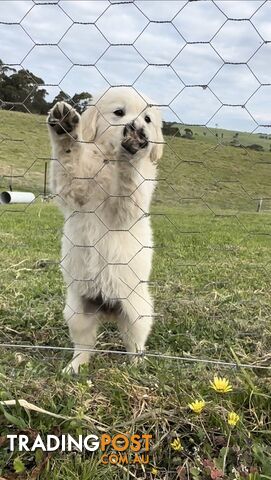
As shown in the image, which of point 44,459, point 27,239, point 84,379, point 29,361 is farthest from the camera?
point 27,239

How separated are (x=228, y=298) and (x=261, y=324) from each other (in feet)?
1.29

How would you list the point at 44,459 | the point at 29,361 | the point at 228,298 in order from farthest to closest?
the point at 228,298 → the point at 29,361 → the point at 44,459

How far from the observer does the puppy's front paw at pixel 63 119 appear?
5.69 feet

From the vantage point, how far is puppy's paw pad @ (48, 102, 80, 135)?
1733mm

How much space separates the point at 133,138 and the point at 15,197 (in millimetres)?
3963

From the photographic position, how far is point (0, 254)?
10.7ft

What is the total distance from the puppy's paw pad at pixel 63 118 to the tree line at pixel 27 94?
0.03m

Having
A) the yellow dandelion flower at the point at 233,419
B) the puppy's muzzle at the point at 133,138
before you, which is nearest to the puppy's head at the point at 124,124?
the puppy's muzzle at the point at 133,138

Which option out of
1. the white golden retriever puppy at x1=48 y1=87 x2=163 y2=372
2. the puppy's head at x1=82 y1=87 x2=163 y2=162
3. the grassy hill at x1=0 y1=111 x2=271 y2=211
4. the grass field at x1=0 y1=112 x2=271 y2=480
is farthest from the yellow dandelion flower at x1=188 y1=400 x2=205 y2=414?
the puppy's head at x1=82 y1=87 x2=163 y2=162

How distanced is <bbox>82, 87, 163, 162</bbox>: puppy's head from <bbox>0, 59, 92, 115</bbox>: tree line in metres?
0.07

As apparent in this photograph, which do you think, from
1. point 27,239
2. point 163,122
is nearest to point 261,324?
point 163,122

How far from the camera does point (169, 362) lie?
1609 mm

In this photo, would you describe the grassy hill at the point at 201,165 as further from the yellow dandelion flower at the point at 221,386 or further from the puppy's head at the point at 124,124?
the yellow dandelion flower at the point at 221,386

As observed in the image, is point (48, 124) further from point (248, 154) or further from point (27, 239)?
point (27, 239)
